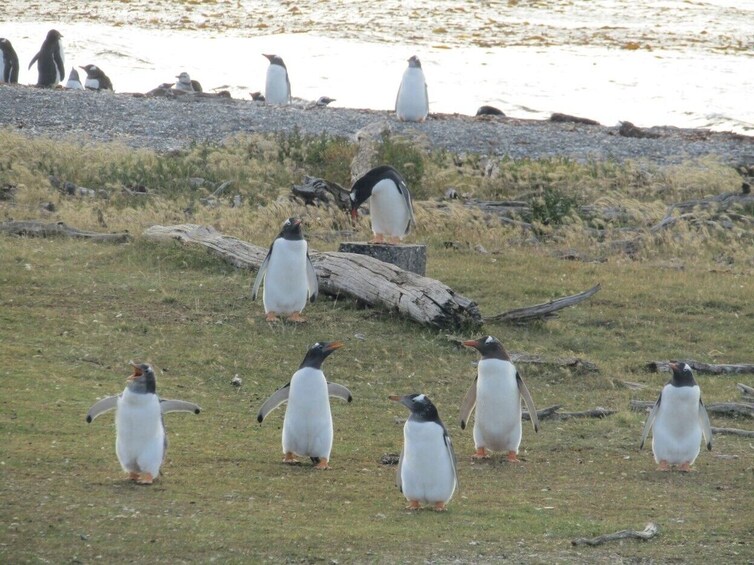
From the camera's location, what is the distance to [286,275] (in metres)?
11.5

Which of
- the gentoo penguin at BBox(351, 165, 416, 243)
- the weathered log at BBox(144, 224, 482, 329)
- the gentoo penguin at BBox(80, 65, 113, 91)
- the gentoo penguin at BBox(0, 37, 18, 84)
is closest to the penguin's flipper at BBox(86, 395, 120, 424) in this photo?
the weathered log at BBox(144, 224, 482, 329)

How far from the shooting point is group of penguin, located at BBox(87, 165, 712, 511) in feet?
22.1

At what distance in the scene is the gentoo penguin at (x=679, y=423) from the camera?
8.00 metres

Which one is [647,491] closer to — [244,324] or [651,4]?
[244,324]

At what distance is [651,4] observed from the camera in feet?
230

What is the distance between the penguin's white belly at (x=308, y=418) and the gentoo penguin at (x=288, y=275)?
3.80 metres

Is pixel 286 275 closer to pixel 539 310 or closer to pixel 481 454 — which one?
pixel 539 310

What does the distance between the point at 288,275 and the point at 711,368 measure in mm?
3910

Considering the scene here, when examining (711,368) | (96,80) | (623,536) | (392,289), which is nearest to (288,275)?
(392,289)

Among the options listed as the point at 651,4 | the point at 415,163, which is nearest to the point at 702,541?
the point at 415,163

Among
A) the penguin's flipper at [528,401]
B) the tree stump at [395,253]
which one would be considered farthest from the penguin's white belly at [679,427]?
the tree stump at [395,253]

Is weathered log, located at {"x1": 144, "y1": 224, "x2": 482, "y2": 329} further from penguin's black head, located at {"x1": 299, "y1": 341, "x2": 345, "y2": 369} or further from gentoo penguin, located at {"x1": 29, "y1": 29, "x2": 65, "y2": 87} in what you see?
gentoo penguin, located at {"x1": 29, "y1": 29, "x2": 65, "y2": 87}

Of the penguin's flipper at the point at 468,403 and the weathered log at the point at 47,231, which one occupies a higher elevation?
the penguin's flipper at the point at 468,403

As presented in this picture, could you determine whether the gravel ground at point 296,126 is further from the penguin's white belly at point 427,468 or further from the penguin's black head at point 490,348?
the penguin's white belly at point 427,468
